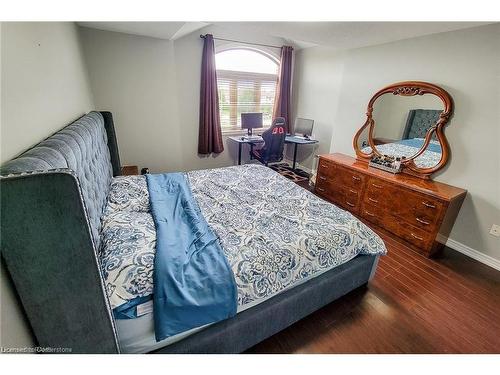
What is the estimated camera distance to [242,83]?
4.10 meters

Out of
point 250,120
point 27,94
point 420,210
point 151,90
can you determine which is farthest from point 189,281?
point 250,120

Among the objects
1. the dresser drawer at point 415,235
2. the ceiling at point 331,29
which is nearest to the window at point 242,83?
the ceiling at point 331,29

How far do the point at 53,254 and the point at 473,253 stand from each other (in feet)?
10.7

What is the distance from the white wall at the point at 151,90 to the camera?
108 inches

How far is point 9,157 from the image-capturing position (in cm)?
90

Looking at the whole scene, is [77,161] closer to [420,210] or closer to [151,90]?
[151,90]

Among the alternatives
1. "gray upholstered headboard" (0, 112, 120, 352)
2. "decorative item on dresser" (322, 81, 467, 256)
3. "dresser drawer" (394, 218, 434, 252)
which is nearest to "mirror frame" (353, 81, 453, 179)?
"decorative item on dresser" (322, 81, 467, 256)

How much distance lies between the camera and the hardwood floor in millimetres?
1379

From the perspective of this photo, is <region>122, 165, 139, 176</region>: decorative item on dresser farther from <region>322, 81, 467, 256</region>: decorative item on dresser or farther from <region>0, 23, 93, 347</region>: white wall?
<region>322, 81, 467, 256</region>: decorative item on dresser

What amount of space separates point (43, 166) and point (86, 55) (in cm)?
253

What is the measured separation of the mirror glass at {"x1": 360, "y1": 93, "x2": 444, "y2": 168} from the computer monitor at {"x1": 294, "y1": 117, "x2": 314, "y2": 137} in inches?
50.2

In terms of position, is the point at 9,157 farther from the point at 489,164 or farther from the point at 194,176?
the point at 489,164
